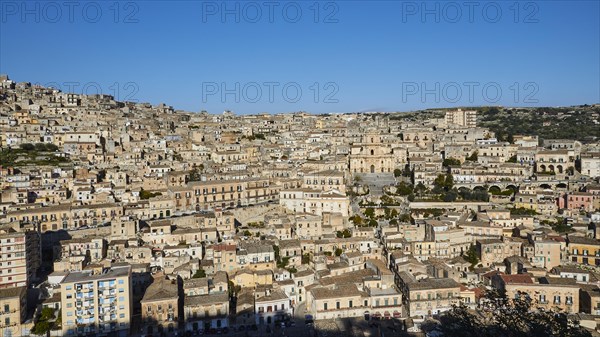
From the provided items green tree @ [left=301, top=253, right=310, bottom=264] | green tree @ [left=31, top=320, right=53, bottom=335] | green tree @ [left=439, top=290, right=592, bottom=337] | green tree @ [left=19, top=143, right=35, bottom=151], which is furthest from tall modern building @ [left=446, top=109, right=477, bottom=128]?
green tree @ [left=31, top=320, right=53, bottom=335]

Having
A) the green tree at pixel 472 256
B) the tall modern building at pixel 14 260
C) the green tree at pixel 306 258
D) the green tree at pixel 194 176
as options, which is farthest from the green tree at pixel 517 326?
the green tree at pixel 194 176

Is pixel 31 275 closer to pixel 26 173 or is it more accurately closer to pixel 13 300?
pixel 13 300

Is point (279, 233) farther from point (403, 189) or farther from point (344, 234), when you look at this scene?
point (403, 189)

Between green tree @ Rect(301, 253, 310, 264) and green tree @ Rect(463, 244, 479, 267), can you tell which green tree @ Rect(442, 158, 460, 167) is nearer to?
green tree @ Rect(463, 244, 479, 267)

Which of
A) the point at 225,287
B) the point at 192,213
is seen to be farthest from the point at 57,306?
the point at 192,213

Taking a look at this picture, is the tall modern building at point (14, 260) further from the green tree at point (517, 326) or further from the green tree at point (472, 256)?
the green tree at point (472, 256)

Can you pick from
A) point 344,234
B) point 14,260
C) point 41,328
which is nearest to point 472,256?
point 344,234
